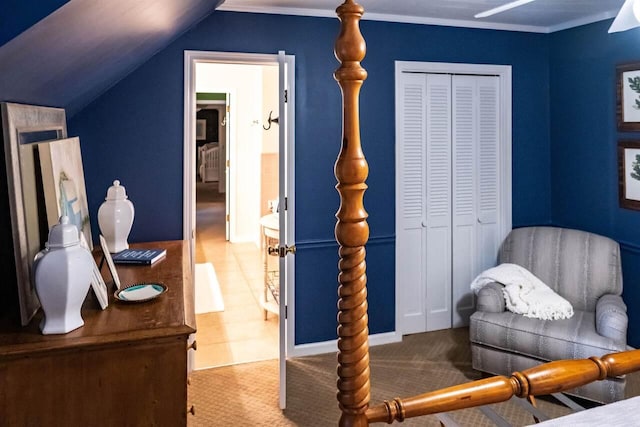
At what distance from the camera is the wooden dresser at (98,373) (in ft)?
4.09

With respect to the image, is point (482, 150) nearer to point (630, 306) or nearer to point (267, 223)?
point (630, 306)

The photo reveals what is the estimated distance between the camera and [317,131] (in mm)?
3402

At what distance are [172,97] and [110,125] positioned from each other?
0.42 metres

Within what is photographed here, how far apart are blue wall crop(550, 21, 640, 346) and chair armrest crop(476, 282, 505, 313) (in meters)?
1.08

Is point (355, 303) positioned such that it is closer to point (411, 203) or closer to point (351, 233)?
point (351, 233)

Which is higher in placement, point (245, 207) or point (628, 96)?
point (628, 96)

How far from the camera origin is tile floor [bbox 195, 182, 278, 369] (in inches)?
136

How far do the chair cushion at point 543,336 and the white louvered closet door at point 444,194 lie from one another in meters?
0.80

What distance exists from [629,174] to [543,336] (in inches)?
56.5

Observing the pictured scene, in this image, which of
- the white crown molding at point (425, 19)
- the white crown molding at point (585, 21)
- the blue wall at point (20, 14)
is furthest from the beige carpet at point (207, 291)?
the white crown molding at point (585, 21)

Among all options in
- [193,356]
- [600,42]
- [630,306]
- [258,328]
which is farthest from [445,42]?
[193,356]

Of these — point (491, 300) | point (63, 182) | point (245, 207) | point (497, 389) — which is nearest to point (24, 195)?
point (63, 182)

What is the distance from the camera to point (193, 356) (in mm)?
3205

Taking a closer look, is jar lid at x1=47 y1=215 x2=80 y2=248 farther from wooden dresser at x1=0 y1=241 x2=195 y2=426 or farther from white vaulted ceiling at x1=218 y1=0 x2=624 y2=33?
white vaulted ceiling at x1=218 y1=0 x2=624 y2=33
